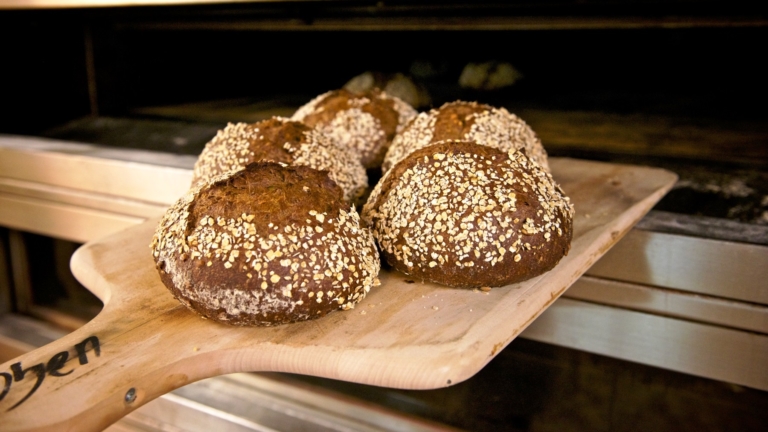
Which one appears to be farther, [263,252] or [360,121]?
[360,121]

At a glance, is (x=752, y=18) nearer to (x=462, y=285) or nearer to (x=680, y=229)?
(x=680, y=229)

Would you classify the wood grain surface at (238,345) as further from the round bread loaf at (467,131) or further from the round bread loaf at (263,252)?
the round bread loaf at (467,131)

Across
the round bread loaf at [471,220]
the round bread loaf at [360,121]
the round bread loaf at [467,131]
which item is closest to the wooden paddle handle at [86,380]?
the round bread loaf at [471,220]

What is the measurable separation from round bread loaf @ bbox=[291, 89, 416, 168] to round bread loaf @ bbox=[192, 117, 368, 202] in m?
0.18

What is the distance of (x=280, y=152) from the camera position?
4.71 ft

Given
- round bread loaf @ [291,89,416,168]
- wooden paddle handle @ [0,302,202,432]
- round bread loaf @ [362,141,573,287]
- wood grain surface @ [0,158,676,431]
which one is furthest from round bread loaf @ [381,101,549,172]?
wooden paddle handle @ [0,302,202,432]

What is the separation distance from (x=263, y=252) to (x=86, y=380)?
312 mm

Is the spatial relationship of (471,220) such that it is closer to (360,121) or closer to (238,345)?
(238,345)

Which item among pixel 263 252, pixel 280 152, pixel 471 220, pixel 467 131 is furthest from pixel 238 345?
pixel 467 131

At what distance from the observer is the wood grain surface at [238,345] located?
856 millimetres

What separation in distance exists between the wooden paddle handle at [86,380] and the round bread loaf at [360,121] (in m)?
0.85

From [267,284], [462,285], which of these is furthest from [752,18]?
[267,284]

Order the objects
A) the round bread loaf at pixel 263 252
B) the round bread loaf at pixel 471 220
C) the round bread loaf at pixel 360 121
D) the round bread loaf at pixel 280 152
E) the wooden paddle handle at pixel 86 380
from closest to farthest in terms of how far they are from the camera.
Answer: the wooden paddle handle at pixel 86 380 < the round bread loaf at pixel 263 252 < the round bread loaf at pixel 471 220 < the round bread loaf at pixel 280 152 < the round bread loaf at pixel 360 121

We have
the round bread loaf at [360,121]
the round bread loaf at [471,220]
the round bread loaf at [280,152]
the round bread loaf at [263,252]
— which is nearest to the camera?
the round bread loaf at [263,252]
